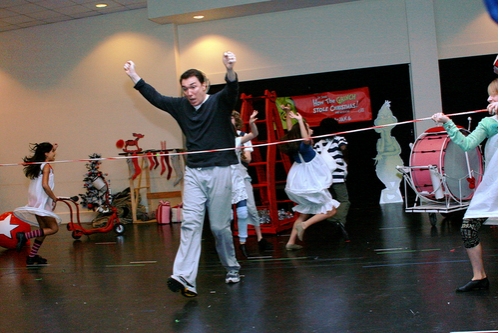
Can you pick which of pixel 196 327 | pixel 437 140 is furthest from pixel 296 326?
pixel 437 140

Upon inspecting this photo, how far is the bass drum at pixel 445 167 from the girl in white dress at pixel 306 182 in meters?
1.62

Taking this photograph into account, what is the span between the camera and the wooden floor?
3732mm

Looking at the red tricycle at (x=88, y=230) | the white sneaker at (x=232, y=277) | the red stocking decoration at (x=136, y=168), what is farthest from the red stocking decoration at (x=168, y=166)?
the white sneaker at (x=232, y=277)

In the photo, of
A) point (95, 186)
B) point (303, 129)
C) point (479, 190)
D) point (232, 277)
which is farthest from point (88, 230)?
point (479, 190)

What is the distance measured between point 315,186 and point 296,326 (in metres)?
2.79

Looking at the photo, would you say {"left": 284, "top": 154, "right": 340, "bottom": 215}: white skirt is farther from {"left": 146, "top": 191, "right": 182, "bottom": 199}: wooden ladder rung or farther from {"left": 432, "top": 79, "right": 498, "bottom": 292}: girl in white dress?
{"left": 146, "top": 191, "right": 182, "bottom": 199}: wooden ladder rung

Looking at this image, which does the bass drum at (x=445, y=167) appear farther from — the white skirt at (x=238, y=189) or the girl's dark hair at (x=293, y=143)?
the white skirt at (x=238, y=189)

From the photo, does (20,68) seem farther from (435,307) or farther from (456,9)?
(435,307)

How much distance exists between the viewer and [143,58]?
10797 millimetres

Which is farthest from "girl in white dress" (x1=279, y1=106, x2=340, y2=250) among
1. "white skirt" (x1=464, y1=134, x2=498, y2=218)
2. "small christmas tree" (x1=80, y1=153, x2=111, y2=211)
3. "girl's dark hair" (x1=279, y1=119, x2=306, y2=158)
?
"small christmas tree" (x1=80, y1=153, x2=111, y2=211)

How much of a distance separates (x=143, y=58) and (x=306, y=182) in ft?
18.1

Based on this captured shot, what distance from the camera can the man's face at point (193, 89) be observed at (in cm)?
440

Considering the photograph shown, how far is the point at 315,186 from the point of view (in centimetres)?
630

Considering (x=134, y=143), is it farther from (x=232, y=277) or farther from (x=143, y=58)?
(x=232, y=277)
